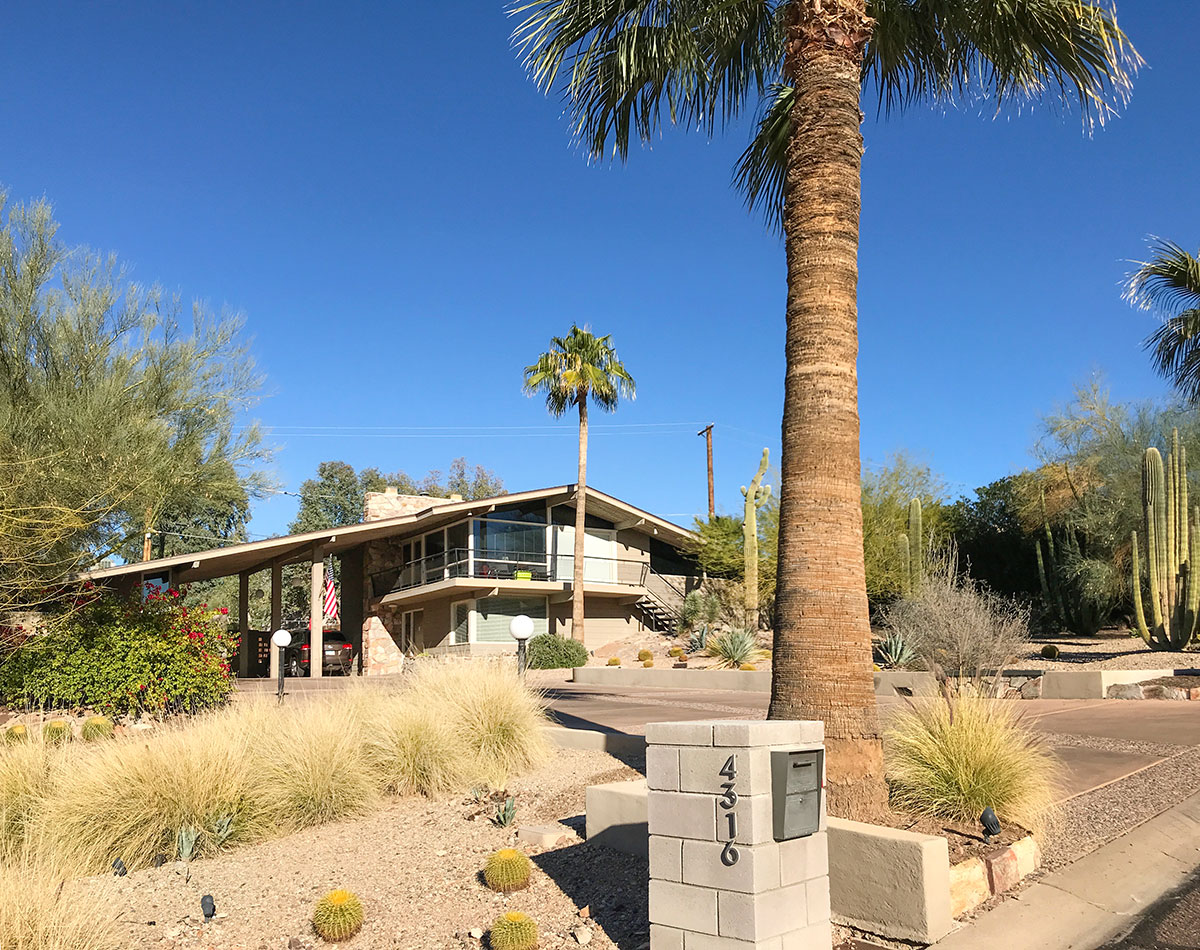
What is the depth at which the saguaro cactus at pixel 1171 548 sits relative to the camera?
1720 centimetres

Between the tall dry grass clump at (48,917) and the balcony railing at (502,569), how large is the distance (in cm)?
2506

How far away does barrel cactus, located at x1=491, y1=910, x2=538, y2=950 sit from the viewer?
5.00m

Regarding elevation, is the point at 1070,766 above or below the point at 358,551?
below

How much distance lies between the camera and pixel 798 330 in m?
6.77

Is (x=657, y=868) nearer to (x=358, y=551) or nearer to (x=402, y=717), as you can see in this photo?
(x=402, y=717)

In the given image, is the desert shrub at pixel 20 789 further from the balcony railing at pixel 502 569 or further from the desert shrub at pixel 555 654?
the balcony railing at pixel 502 569

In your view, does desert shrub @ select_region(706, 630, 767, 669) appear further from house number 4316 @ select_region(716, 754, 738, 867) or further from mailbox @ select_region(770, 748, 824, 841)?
house number 4316 @ select_region(716, 754, 738, 867)

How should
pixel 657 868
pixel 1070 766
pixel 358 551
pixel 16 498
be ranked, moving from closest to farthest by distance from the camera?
1. pixel 657 868
2. pixel 1070 766
3. pixel 16 498
4. pixel 358 551

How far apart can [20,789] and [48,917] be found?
11.9 feet

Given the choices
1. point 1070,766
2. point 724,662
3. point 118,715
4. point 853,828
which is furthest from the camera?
point 724,662

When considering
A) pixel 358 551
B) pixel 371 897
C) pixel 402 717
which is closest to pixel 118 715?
pixel 402 717

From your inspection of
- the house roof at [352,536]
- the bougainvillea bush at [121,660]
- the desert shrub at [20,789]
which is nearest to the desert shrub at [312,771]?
the desert shrub at [20,789]

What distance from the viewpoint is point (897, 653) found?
57.1 feet

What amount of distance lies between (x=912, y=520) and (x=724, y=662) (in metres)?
5.73
